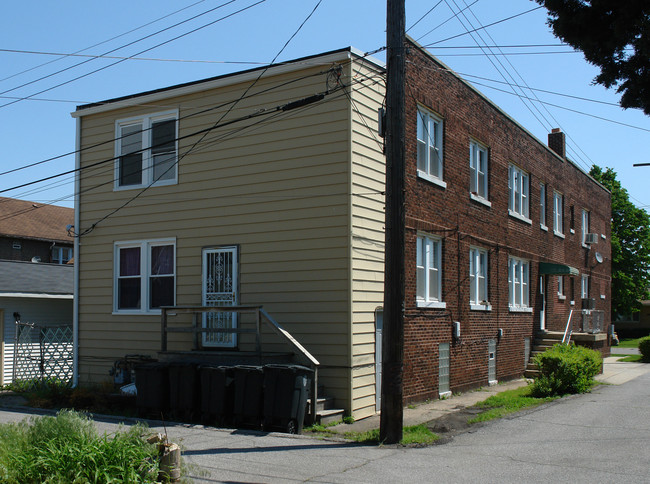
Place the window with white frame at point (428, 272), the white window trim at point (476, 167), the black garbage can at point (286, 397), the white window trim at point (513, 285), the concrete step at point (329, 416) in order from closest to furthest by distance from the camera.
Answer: the black garbage can at point (286, 397) < the concrete step at point (329, 416) < the window with white frame at point (428, 272) < the white window trim at point (476, 167) < the white window trim at point (513, 285)

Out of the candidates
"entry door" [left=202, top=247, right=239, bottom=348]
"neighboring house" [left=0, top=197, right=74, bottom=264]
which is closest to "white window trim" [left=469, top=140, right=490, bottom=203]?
"entry door" [left=202, top=247, right=239, bottom=348]

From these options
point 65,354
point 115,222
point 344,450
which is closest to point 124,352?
point 115,222

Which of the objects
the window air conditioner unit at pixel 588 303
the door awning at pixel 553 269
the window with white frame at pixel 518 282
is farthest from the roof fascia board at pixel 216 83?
the window air conditioner unit at pixel 588 303

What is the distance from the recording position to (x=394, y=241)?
10594 millimetres

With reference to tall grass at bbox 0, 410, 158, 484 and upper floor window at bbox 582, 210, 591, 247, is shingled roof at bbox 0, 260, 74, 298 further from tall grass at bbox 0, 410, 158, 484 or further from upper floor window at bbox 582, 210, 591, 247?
upper floor window at bbox 582, 210, 591, 247

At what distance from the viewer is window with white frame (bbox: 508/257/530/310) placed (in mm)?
21250

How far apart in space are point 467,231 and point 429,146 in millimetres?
2932

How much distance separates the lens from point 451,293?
659 inches

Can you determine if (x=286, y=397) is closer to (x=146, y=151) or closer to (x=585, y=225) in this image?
(x=146, y=151)

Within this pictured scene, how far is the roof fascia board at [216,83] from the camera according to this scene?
527 inches

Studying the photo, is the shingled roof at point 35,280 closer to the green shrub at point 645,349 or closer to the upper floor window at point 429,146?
the upper floor window at point 429,146

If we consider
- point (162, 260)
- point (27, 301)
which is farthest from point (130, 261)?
point (27, 301)

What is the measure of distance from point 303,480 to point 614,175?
5403cm

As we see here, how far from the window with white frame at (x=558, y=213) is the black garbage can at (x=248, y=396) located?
17.1 meters
